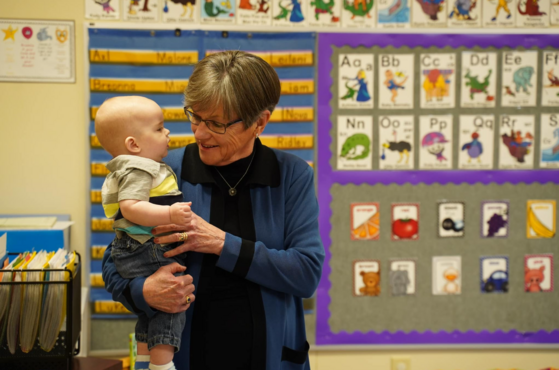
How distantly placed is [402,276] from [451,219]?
376 millimetres

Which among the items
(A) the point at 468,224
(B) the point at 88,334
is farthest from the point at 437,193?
(B) the point at 88,334

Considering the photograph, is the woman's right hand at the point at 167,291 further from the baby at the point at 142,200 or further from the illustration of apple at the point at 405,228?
the illustration of apple at the point at 405,228

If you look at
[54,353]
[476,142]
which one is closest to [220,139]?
[54,353]

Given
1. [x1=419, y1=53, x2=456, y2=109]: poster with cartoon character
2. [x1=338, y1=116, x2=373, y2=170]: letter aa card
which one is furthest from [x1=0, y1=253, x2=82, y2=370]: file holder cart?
[x1=419, y1=53, x2=456, y2=109]: poster with cartoon character

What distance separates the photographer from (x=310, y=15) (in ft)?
8.36

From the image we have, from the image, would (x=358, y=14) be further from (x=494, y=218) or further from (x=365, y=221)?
(x=494, y=218)

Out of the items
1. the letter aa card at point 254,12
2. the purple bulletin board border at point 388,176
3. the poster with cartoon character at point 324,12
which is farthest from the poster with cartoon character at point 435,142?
the letter aa card at point 254,12

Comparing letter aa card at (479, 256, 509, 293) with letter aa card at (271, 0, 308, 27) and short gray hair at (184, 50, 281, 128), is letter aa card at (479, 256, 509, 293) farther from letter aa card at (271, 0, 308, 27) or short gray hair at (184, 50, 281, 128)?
short gray hair at (184, 50, 281, 128)

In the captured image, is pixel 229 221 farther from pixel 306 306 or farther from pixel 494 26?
pixel 494 26

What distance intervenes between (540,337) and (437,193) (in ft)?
3.08

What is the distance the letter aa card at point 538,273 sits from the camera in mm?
2689

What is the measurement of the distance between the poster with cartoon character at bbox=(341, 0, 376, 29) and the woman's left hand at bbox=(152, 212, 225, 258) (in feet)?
5.27

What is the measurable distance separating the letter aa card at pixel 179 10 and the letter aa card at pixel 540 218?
1.91 meters

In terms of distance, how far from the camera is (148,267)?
4.41 ft
